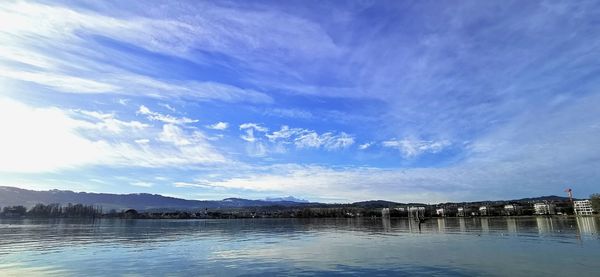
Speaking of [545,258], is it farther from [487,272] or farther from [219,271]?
[219,271]

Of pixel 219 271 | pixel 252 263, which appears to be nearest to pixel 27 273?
pixel 219 271

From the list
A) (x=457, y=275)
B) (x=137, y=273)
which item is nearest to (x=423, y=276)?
(x=457, y=275)

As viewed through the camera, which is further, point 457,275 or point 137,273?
point 137,273

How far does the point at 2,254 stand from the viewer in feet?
156

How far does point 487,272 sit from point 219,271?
72.2ft

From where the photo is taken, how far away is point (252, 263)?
38656 mm

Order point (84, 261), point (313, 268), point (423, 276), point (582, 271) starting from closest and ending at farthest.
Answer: point (423, 276)
point (582, 271)
point (313, 268)
point (84, 261)

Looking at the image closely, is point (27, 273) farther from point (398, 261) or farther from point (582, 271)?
point (582, 271)

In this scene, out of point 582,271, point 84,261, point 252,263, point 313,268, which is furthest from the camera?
point 84,261

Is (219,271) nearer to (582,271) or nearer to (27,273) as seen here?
(27,273)

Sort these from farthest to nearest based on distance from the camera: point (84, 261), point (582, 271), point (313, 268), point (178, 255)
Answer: point (178, 255), point (84, 261), point (313, 268), point (582, 271)

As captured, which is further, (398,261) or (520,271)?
(398,261)

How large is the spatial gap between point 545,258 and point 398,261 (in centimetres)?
1567

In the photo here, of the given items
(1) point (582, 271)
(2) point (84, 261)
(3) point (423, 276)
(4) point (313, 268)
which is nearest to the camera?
(3) point (423, 276)
